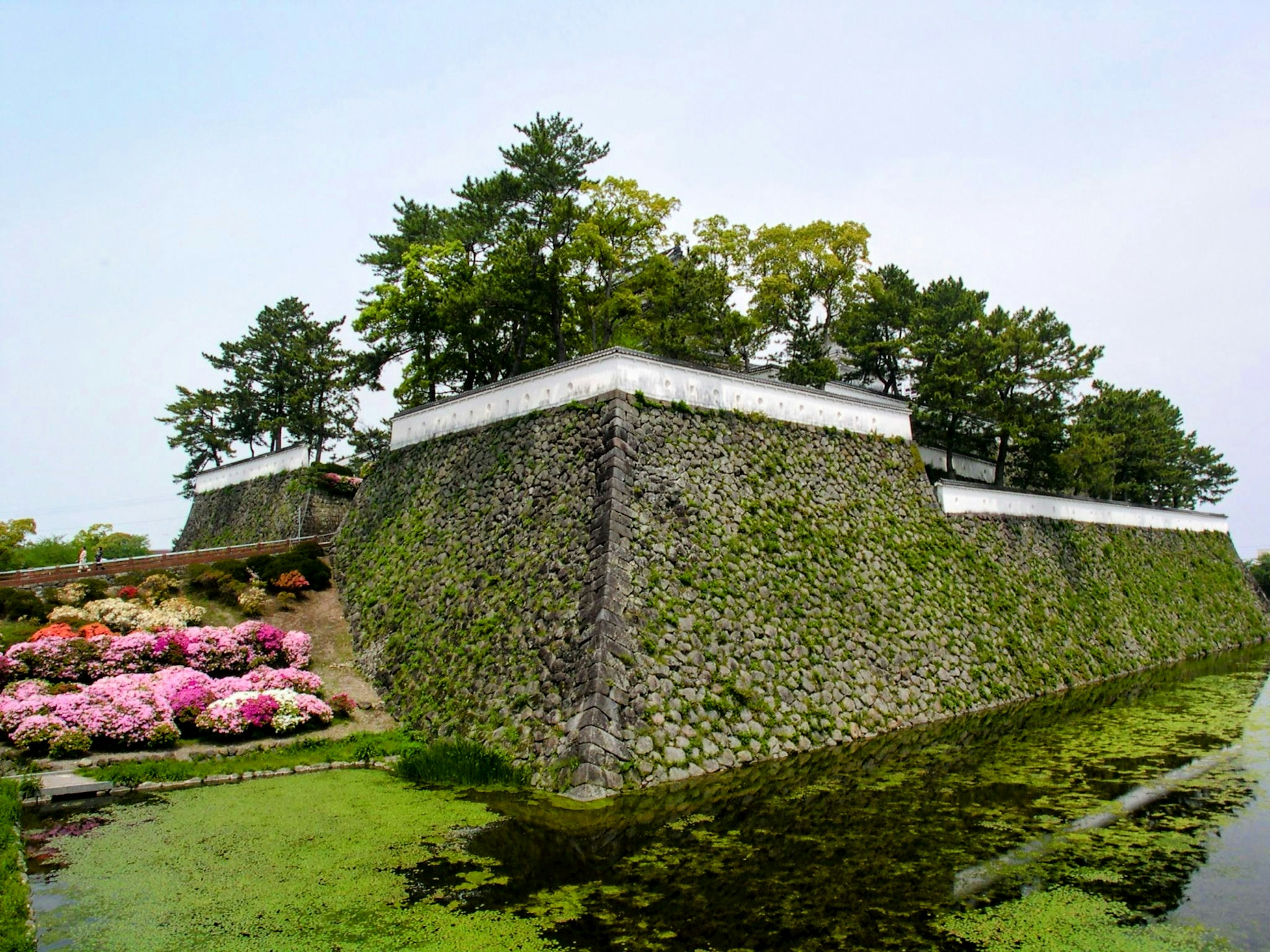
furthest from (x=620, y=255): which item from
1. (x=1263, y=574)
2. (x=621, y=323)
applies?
(x=1263, y=574)

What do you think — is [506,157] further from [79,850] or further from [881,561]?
[79,850]

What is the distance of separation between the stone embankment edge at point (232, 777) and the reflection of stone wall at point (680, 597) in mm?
1684

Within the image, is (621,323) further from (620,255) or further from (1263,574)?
(1263,574)

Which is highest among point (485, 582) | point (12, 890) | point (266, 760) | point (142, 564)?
point (142, 564)

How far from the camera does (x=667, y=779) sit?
526 inches

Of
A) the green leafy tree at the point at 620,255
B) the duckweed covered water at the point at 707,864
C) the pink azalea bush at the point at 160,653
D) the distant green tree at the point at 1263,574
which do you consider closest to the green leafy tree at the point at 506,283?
the green leafy tree at the point at 620,255

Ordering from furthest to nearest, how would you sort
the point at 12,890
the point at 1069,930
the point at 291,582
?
the point at 291,582
the point at 12,890
the point at 1069,930

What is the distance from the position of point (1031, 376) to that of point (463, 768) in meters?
27.3

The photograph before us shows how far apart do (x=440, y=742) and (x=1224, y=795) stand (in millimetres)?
13320

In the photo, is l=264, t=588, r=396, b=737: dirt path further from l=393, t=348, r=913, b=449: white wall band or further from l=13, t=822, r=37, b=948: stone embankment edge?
l=13, t=822, r=37, b=948: stone embankment edge

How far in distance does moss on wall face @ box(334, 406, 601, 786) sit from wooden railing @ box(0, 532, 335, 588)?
13.7 ft

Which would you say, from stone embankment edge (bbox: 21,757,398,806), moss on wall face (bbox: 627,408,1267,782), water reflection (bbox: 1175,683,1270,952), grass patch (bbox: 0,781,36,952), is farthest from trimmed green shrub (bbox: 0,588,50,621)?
water reflection (bbox: 1175,683,1270,952)

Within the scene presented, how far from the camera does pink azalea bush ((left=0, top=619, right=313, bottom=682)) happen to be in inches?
647

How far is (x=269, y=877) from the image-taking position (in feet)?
29.6
